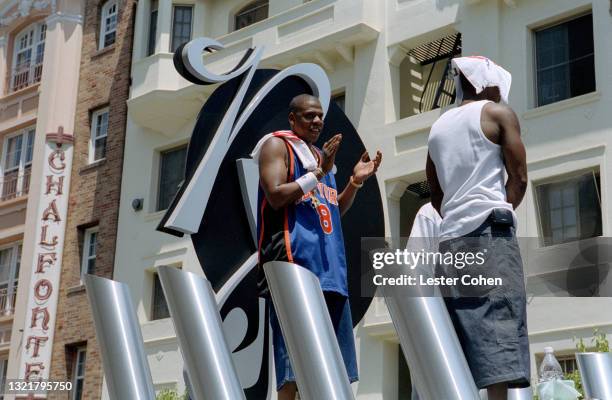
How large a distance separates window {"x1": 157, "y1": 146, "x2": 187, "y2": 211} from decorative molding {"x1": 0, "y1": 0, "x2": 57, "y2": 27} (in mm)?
6955

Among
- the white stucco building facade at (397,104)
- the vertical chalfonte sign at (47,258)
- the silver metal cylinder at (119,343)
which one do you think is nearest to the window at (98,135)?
the vertical chalfonte sign at (47,258)

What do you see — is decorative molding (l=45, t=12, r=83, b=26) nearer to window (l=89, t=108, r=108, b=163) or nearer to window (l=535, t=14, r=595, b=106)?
window (l=89, t=108, r=108, b=163)

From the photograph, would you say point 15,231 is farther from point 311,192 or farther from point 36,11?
point 311,192

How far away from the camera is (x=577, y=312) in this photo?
1867 cm

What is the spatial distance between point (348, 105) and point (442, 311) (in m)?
20.9

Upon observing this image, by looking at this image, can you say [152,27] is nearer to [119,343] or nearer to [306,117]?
[306,117]

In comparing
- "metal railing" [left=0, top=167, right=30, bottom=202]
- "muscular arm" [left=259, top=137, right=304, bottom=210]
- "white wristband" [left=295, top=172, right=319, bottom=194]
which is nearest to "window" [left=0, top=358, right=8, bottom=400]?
"metal railing" [left=0, top=167, right=30, bottom=202]

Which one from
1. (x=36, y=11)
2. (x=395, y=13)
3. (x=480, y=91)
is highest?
(x=36, y=11)

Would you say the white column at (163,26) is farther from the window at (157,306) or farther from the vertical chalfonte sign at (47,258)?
the window at (157,306)

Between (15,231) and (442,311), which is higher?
(15,231)

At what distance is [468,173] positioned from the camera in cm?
476

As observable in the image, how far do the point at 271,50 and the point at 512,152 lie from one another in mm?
20776

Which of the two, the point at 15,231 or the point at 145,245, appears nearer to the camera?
the point at 145,245

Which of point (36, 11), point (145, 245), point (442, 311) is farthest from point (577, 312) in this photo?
point (36, 11)
